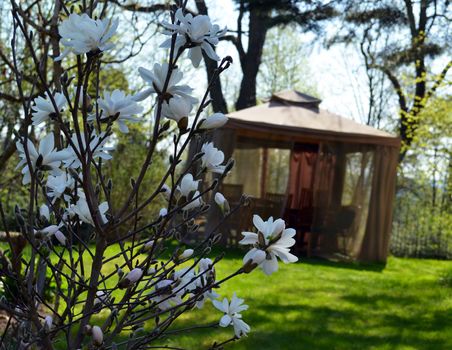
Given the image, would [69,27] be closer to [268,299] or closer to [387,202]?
[268,299]

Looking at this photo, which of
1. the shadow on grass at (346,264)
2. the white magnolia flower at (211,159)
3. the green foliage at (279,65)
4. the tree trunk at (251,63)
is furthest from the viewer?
the green foliage at (279,65)

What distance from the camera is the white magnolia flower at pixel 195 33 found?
112 cm

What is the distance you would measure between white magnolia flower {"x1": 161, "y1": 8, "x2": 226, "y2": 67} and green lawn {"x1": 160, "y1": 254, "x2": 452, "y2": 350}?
117 inches

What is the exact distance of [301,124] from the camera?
862 centimetres

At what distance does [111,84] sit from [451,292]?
244 inches

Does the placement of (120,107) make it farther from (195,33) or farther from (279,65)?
(279,65)

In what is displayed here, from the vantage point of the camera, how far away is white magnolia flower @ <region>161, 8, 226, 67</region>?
112cm

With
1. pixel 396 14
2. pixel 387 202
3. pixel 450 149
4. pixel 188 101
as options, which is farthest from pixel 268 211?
pixel 188 101

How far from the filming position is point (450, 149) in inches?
297

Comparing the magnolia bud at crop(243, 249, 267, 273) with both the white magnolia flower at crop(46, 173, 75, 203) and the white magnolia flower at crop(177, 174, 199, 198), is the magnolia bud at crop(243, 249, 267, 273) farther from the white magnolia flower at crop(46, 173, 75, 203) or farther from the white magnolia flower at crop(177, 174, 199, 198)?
the white magnolia flower at crop(46, 173, 75, 203)

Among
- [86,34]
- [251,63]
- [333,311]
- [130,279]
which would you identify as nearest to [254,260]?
[130,279]

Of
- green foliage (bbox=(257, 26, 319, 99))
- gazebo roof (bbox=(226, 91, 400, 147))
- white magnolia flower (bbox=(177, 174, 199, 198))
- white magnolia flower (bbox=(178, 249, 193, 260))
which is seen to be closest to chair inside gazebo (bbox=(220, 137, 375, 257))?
gazebo roof (bbox=(226, 91, 400, 147))

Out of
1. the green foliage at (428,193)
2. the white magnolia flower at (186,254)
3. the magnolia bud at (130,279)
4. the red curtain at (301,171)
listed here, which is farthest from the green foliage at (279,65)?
the magnolia bud at (130,279)

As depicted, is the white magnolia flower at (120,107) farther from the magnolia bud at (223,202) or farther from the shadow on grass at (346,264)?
the shadow on grass at (346,264)
